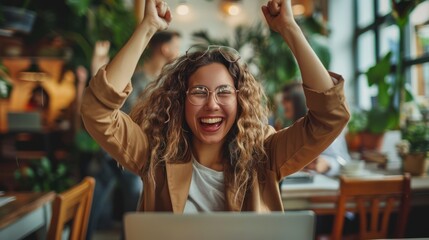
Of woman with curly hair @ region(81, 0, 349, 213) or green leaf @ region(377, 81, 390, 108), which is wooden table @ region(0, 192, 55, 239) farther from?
green leaf @ region(377, 81, 390, 108)

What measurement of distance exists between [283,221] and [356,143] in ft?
10.4

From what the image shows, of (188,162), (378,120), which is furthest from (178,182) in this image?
(378,120)

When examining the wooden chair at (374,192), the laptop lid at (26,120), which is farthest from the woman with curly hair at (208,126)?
the laptop lid at (26,120)

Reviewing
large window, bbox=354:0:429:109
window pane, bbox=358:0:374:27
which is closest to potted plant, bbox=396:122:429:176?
large window, bbox=354:0:429:109

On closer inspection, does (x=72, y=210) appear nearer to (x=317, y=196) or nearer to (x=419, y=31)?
(x=317, y=196)

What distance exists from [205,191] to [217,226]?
54 centimetres

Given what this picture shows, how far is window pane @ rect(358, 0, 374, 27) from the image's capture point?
14.6 ft

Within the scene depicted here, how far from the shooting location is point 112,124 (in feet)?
3.75

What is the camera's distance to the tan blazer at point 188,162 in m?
1.09

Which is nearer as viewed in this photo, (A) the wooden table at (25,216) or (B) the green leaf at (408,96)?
(A) the wooden table at (25,216)

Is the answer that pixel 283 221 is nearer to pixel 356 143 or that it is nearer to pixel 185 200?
pixel 185 200

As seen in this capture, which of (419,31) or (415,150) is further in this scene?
(419,31)

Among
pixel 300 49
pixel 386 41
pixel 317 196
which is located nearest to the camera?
pixel 300 49

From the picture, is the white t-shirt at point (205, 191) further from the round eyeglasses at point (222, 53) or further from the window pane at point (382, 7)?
the window pane at point (382, 7)
